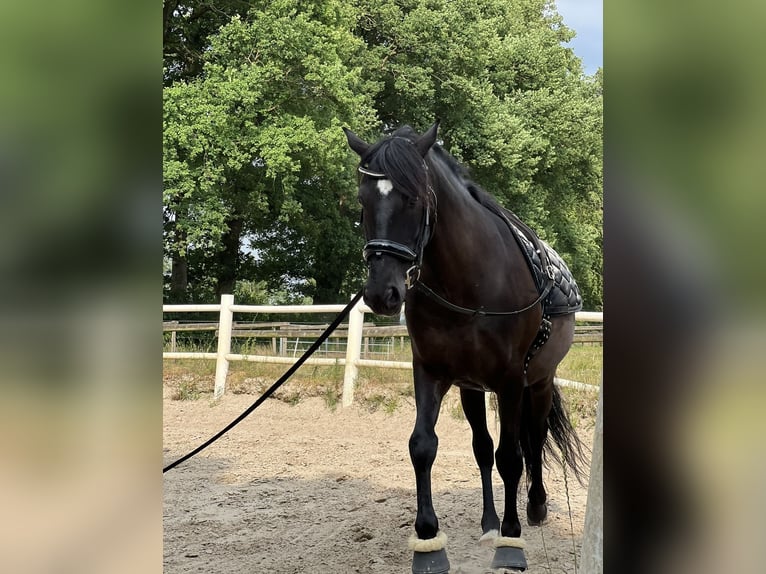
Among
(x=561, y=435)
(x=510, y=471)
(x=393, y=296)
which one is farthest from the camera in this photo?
(x=561, y=435)

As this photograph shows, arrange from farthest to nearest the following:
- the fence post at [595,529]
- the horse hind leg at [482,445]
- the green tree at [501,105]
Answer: the green tree at [501,105] → the horse hind leg at [482,445] → the fence post at [595,529]

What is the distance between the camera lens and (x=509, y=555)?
2971 millimetres

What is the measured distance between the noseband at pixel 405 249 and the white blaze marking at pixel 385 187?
2 cm

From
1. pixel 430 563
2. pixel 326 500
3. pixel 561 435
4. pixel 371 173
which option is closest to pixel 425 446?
pixel 430 563

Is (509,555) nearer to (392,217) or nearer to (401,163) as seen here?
(392,217)

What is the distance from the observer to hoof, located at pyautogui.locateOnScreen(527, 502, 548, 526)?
374 centimetres

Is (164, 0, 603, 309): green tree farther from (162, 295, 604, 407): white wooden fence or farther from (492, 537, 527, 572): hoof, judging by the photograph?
(492, 537, 527, 572): hoof

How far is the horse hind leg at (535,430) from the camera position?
12.0 ft

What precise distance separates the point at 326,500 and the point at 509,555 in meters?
1.65

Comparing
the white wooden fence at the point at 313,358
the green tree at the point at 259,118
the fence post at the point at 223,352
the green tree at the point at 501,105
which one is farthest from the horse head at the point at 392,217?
the green tree at the point at 501,105

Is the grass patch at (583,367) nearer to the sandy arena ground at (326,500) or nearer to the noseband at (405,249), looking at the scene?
the sandy arena ground at (326,500)

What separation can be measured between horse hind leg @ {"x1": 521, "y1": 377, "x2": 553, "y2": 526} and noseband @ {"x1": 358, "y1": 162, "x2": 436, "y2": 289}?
1.62m
